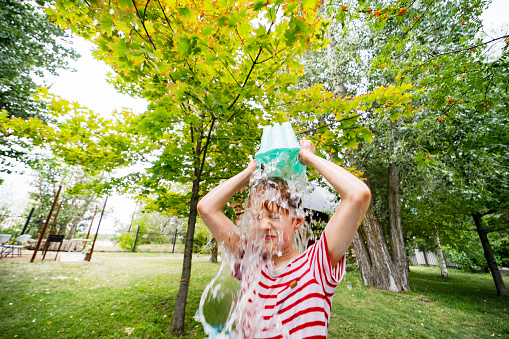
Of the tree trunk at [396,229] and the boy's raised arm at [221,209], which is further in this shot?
the tree trunk at [396,229]

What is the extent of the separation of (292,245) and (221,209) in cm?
56

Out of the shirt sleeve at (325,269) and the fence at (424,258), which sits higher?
the shirt sleeve at (325,269)

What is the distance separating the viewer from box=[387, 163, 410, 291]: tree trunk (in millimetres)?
8672

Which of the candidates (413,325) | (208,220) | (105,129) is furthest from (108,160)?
(413,325)

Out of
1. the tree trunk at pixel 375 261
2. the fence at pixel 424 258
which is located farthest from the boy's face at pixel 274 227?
the fence at pixel 424 258

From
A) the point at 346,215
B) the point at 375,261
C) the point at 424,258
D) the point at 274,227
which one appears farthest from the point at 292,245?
the point at 424,258

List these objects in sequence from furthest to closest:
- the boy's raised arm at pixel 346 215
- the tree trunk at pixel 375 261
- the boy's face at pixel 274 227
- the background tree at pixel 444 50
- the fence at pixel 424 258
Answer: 1. the fence at pixel 424 258
2. the tree trunk at pixel 375 261
3. the background tree at pixel 444 50
4. the boy's face at pixel 274 227
5. the boy's raised arm at pixel 346 215

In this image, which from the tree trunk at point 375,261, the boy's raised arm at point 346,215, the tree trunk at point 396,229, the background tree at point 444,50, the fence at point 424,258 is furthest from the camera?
the fence at point 424,258

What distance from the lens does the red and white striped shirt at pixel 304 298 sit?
112 centimetres

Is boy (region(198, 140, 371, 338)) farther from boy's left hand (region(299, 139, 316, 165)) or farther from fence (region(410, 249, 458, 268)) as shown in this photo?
fence (region(410, 249, 458, 268))

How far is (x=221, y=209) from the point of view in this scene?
153 centimetres

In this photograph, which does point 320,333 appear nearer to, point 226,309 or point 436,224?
point 226,309

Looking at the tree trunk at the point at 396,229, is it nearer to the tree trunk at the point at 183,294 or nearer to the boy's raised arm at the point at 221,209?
the tree trunk at the point at 183,294

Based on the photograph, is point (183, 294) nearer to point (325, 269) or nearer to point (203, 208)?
point (203, 208)
